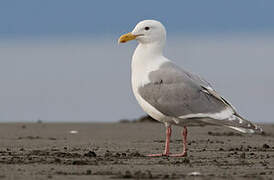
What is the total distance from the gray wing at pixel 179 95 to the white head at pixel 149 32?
0.81 m

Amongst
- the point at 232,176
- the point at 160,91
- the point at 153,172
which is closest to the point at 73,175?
the point at 153,172

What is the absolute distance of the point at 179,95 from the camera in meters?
10.5

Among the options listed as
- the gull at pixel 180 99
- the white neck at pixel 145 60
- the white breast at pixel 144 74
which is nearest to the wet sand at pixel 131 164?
the gull at pixel 180 99

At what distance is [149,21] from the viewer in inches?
445

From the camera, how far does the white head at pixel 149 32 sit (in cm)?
1129

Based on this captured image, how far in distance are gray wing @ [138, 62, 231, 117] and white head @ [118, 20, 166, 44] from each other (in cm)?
81

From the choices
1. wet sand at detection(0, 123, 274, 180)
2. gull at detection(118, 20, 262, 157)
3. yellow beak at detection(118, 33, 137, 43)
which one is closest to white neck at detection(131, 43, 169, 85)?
gull at detection(118, 20, 262, 157)

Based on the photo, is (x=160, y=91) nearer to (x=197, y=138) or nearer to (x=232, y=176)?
(x=232, y=176)

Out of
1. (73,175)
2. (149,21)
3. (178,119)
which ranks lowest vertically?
(73,175)

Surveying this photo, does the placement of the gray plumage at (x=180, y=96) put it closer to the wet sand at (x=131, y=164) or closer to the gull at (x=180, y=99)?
the gull at (x=180, y=99)

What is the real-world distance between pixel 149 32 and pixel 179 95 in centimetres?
127

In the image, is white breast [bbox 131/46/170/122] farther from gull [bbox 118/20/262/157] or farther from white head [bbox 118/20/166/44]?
white head [bbox 118/20/166/44]

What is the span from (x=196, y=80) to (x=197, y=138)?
4772 millimetres

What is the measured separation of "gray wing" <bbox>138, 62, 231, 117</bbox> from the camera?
1046 cm
